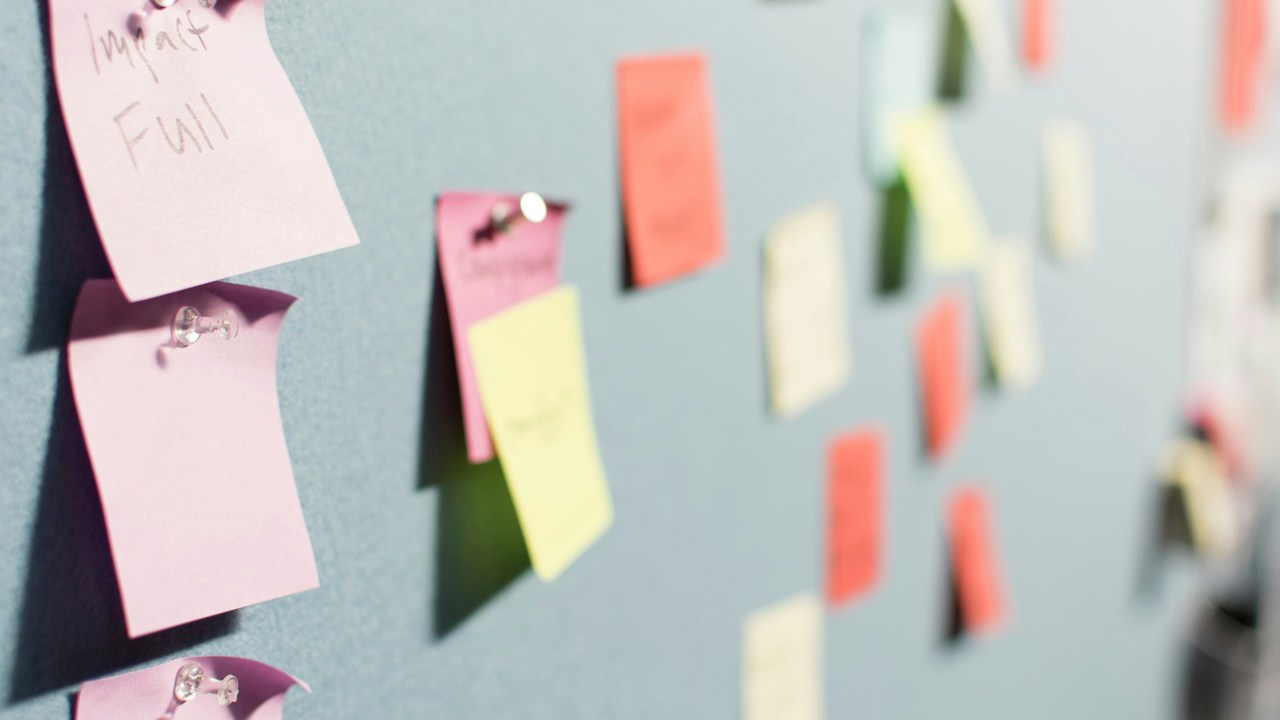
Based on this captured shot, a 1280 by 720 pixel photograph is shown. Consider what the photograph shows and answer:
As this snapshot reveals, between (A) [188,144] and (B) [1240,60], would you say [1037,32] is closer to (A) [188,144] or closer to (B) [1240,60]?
(B) [1240,60]

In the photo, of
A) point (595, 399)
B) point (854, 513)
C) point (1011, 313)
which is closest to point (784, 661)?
point (854, 513)

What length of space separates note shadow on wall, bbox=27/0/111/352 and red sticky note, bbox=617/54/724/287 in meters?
0.22

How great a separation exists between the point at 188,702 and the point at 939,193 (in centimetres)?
51

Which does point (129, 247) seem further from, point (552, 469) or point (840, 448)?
point (840, 448)

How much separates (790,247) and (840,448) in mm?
138

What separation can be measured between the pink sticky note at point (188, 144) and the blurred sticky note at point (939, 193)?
41 cm

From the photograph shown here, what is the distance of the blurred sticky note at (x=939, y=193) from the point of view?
63 cm

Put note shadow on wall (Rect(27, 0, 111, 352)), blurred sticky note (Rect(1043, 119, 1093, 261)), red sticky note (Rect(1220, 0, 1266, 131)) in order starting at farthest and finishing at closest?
red sticky note (Rect(1220, 0, 1266, 131)) < blurred sticky note (Rect(1043, 119, 1093, 261)) < note shadow on wall (Rect(27, 0, 111, 352))

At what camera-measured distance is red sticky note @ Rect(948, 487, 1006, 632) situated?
2.41 feet

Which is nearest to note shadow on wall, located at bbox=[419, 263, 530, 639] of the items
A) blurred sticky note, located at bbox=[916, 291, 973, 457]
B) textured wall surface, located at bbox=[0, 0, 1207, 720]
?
textured wall surface, located at bbox=[0, 0, 1207, 720]

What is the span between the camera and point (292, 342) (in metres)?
0.32

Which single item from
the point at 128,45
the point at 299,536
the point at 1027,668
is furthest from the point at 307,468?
the point at 1027,668

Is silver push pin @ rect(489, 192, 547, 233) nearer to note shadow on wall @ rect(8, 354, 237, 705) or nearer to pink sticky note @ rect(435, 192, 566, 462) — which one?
pink sticky note @ rect(435, 192, 566, 462)

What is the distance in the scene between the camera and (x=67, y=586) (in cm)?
27
